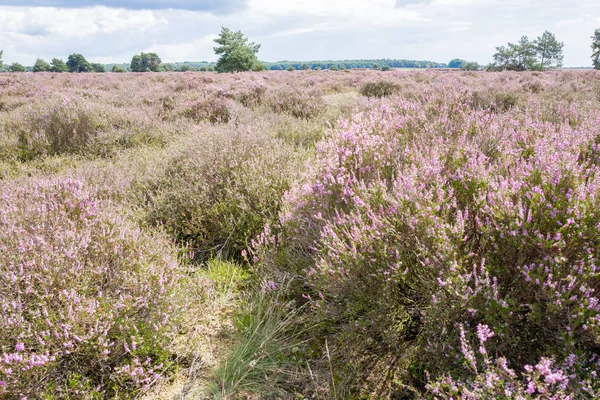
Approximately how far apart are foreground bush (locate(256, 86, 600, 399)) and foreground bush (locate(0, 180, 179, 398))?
3.43 ft

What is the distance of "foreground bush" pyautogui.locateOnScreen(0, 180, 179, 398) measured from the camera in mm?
1856

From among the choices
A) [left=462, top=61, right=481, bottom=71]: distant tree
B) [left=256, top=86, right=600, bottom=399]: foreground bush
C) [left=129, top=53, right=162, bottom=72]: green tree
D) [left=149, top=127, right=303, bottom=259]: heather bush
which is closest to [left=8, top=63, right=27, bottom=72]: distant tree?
[left=129, top=53, right=162, bottom=72]: green tree

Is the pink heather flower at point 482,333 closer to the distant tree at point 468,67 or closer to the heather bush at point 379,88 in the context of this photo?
the heather bush at point 379,88

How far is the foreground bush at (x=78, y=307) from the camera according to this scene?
186cm

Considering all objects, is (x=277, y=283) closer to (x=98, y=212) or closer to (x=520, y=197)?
(x=98, y=212)

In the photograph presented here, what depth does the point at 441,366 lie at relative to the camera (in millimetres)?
1732

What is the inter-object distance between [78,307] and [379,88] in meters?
11.6

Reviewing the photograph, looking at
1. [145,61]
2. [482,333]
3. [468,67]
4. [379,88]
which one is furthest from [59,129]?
[145,61]

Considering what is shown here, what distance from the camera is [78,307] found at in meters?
1.96

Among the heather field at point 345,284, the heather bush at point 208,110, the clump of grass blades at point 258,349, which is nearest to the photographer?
the heather field at point 345,284

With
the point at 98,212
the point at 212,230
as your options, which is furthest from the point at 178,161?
the point at 98,212

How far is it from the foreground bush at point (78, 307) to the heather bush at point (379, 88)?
10459 millimetres

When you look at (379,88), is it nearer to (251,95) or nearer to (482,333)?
(251,95)

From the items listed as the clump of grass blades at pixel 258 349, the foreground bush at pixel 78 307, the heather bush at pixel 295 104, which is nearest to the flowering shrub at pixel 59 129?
the heather bush at pixel 295 104
